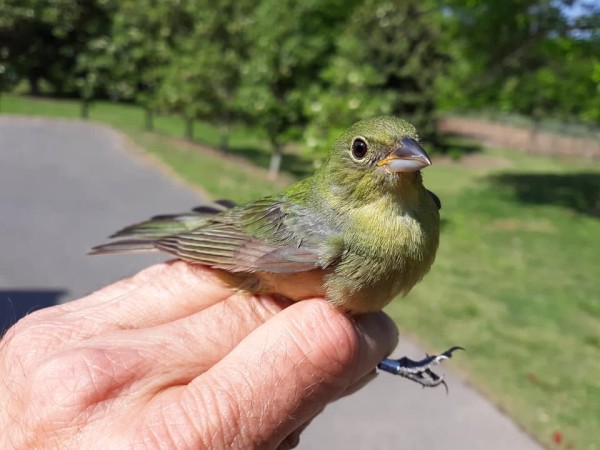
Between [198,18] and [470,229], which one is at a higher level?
[198,18]

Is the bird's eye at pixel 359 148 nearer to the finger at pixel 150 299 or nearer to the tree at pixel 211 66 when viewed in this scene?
the finger at pixel 150 299

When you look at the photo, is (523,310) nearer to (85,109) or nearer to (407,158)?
(407,158)

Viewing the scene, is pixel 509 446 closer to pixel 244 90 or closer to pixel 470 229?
pixel 470 229

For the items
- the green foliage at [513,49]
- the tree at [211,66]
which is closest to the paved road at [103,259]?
the tree at [211,66]

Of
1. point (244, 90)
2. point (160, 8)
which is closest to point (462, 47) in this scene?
point (244, 90)

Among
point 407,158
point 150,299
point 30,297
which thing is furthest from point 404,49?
point 150,299

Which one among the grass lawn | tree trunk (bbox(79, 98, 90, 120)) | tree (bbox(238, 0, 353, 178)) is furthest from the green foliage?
tree trunk (bbox(79, 98, 90, 120))

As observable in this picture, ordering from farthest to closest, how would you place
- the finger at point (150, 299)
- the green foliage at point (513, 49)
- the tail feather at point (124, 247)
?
the green foliage at point (513, 49), the tail feather at point (124, 247), the finger at point (150, 299)
